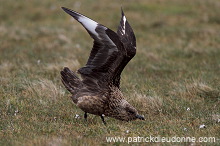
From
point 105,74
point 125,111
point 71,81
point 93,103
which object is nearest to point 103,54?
point 105,74

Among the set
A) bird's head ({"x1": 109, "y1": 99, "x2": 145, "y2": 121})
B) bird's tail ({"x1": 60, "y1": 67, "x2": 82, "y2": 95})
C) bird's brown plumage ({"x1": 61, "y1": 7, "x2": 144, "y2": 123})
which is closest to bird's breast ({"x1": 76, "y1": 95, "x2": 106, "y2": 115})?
bird's brown plumage ({"x1": 61, "y1": 7, "x2": 144, "y2": 123})

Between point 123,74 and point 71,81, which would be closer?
point 71,81

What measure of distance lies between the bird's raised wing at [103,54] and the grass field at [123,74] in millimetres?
678

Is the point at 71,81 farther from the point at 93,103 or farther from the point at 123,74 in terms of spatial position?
the point at 123,74

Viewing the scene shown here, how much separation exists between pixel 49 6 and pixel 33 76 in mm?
10824

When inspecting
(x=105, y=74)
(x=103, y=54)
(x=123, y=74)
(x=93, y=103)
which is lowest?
(x=123, y=74)

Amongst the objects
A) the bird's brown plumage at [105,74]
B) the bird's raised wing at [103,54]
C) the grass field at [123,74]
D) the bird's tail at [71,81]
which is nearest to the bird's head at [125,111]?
the bird's brown plumage at [105,74]

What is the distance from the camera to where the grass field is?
528 cm

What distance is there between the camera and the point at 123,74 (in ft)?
29.9

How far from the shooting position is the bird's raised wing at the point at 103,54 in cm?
516

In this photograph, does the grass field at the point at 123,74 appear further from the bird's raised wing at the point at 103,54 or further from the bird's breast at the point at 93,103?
the bird's raised wing at the point at 103,54

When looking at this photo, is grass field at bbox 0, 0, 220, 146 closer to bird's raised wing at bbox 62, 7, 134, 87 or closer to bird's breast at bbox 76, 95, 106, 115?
bird's breast at bbox 76, 95, 106, 115

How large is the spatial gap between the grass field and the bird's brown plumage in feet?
0.75

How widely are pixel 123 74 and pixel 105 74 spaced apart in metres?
3.54
